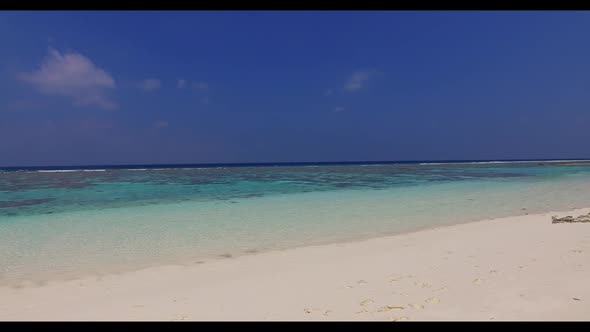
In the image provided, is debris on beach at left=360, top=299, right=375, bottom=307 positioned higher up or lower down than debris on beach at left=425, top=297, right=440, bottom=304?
lower down

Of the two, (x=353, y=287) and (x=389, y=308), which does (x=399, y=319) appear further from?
(x=353, y=287)

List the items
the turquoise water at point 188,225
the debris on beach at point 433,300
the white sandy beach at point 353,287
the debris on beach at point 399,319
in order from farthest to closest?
1. the turquoise water at point 188,225
2. the debris on beach at point 433,300
3. the white sandy beach at point 353,287
4. the debris on beach at point 399,319

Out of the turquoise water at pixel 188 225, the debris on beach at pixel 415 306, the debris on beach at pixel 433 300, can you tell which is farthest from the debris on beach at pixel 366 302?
the turquoise water at pixel 188 225

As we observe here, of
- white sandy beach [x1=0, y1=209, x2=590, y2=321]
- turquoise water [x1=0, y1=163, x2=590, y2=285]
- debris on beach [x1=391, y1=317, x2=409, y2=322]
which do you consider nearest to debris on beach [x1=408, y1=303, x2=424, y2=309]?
white sandy beach [x1=0, y1=209, x2=590, y2=321]

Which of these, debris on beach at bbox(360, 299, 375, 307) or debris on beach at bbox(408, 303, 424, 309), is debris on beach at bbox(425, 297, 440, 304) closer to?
debris on beach at bbox(408, 303, 424, 309)

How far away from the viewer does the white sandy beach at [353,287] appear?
314 centimetres

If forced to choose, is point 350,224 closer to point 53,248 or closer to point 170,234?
point 170,234

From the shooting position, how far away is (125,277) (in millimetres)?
4730

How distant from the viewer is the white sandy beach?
314 centimetres

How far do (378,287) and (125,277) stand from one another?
3.78m

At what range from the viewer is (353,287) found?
12.7ft

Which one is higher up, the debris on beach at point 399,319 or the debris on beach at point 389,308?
the debris on beach at point 399,319

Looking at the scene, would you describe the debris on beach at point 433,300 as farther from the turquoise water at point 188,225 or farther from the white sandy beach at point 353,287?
the turquoise water at point 188,225
